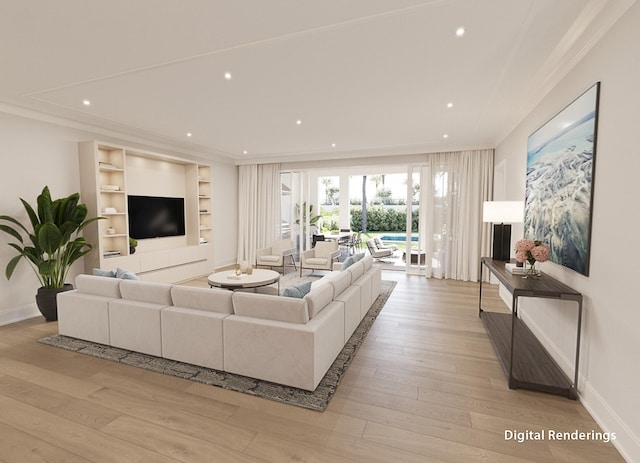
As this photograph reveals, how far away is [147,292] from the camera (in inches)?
125

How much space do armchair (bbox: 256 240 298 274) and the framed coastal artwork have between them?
474 centimetres

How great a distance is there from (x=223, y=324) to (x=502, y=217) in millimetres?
3341

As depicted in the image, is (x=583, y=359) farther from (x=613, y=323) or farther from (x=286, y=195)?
(x=286, y=195)

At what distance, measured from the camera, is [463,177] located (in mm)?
6480

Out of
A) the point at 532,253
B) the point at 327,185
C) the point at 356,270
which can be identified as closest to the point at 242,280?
the point at 356,270

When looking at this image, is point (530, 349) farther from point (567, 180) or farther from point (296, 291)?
point (296, 291)

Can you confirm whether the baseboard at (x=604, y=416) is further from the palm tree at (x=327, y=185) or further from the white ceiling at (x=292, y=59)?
the palm tree at (x=327, y=185)

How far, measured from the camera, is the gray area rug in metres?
2.48

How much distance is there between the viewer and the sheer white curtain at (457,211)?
6.38 meters

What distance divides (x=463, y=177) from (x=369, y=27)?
4.86m

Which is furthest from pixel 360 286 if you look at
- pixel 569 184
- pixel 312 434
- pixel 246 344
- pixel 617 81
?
pixel 617 81

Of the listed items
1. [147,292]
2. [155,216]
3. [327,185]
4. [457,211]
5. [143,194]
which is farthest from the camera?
[327,185]

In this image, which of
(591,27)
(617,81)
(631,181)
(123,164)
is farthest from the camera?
(123,164)

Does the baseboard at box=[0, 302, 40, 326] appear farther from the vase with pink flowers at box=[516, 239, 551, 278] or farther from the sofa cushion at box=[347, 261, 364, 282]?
the vase with pink flowers at box=[516, 239, 551, 278]
